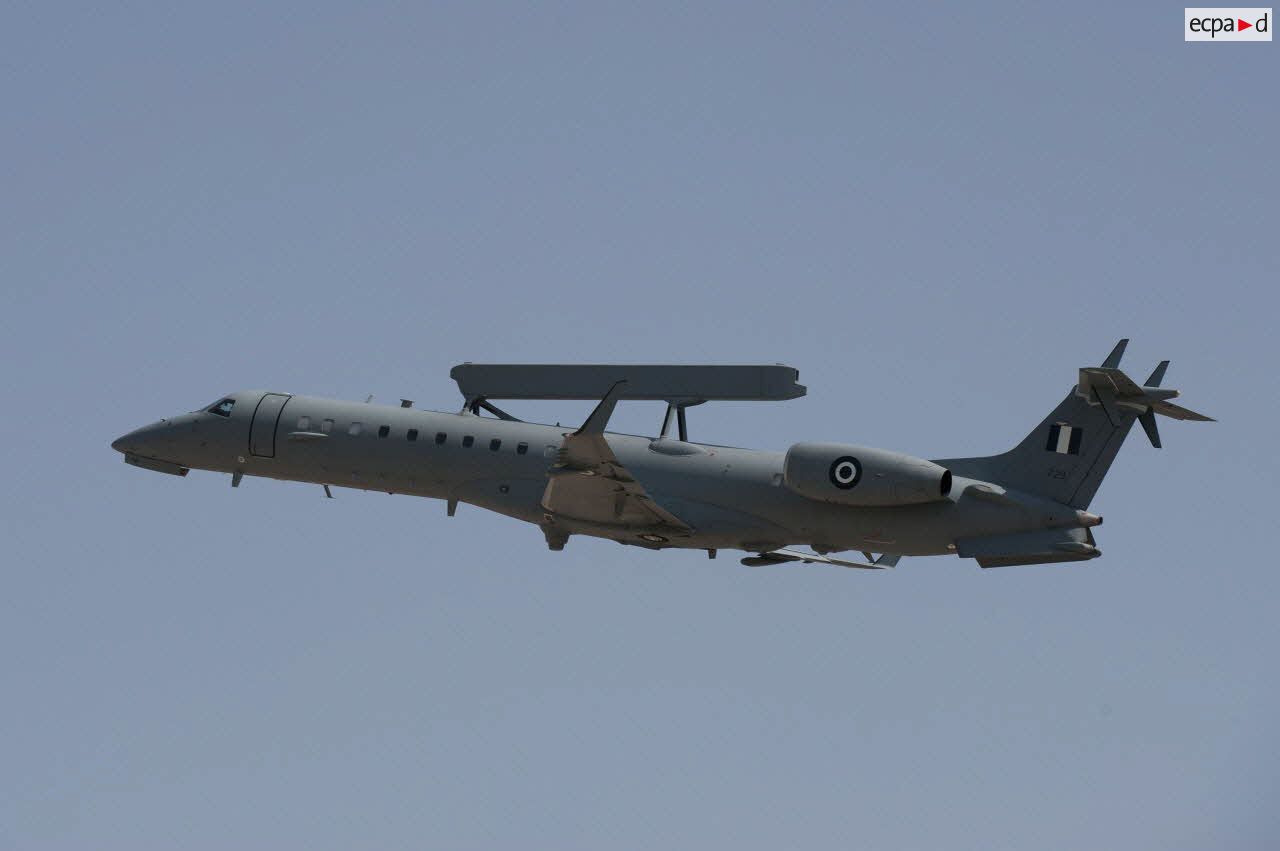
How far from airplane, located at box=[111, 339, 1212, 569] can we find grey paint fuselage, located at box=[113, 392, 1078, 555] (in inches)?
1.5

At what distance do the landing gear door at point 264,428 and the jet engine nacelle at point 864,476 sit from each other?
13744 millimetres

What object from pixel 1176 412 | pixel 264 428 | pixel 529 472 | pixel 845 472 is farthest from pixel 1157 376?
pixel 264 428

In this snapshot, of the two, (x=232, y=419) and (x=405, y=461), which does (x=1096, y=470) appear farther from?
(x=232, y=419)

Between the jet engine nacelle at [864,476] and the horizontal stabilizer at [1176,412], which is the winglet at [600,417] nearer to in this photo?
the jet engine nacelle at [864,476]

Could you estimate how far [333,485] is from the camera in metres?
61.2

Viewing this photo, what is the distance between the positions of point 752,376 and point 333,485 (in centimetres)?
1108

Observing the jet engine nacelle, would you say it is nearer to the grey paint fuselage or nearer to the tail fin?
the grey paint fuselage

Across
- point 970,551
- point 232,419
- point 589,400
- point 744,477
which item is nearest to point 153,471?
point 232,419

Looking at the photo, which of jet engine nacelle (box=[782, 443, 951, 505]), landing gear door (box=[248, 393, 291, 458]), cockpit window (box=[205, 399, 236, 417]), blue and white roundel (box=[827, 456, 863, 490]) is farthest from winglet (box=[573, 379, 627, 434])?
cockpit window (box=[205, 399, 236, 417])

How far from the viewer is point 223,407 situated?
6244cm

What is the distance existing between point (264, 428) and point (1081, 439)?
20115 millimetres

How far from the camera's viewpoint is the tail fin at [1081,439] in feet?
180

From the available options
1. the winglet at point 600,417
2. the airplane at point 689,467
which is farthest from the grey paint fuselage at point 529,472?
the winglet at point 600,417

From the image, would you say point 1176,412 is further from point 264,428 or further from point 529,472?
point 264,428
